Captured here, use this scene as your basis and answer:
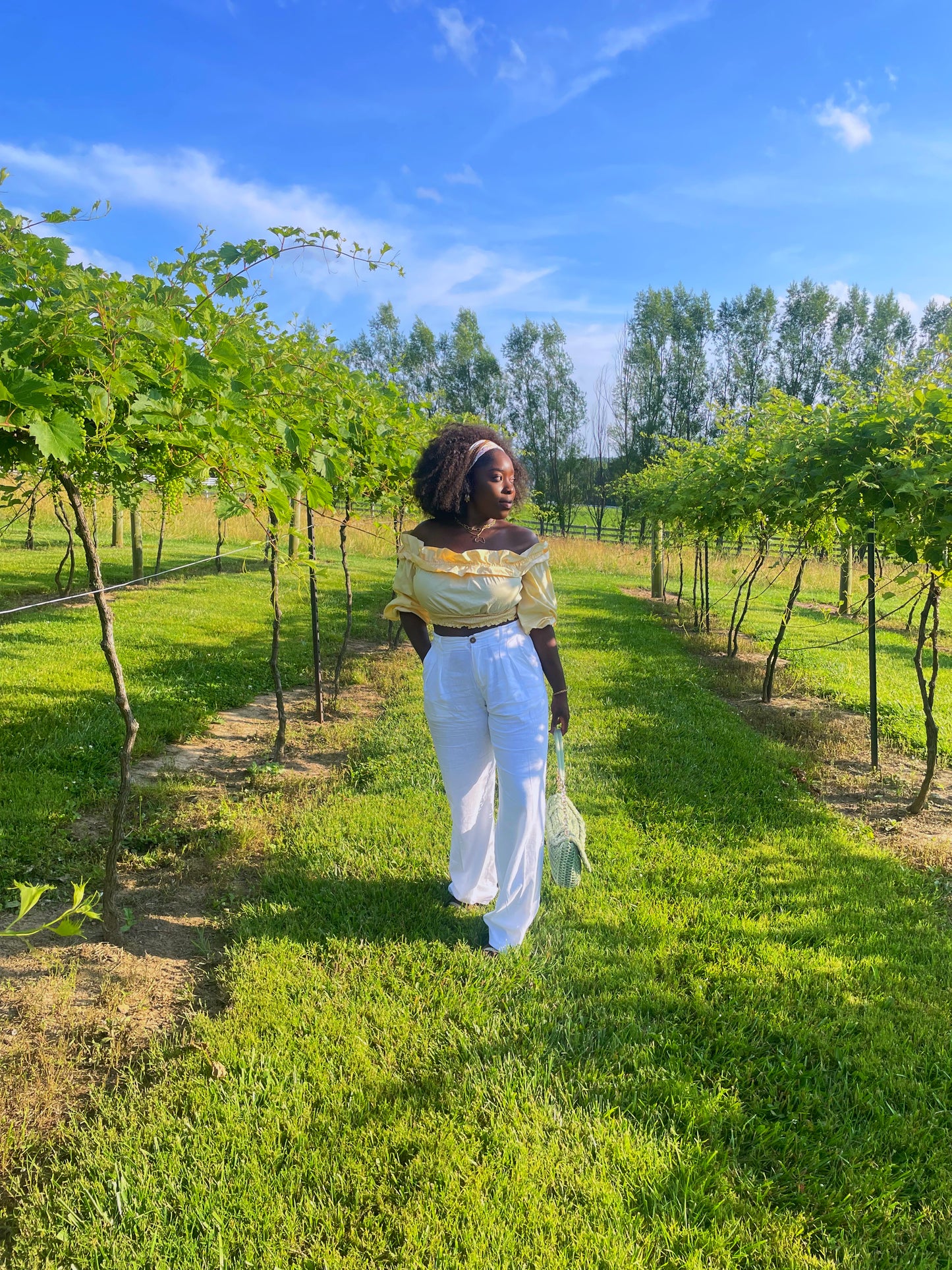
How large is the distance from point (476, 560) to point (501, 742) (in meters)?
0.68

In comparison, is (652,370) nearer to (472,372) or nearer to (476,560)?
(472,372)

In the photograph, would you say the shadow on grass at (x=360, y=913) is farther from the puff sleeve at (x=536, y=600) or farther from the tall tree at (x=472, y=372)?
the tall tree at (x=472, y=372)

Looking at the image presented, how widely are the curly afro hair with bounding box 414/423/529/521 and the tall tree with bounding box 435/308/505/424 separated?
35.2 m

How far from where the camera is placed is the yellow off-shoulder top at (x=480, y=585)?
8.33ft

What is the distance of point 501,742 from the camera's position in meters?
2.56

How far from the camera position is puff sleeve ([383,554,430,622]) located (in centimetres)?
272

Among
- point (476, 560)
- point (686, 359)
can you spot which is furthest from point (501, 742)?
point (686, 359)

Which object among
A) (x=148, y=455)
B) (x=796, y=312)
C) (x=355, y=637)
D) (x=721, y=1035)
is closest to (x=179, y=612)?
(x=355, y=637)

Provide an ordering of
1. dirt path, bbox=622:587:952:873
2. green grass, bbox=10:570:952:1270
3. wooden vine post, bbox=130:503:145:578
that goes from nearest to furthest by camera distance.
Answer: green grass, bbox=10:570:952:1270
dirt path, bbox=622:587:952:873
wooden vine post, bbox=130:503:145:578

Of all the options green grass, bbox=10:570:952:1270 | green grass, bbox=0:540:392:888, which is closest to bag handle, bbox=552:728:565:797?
green grass, bbox=10:570:952:1270

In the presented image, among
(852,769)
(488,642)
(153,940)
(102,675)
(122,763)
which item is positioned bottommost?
(153,940)

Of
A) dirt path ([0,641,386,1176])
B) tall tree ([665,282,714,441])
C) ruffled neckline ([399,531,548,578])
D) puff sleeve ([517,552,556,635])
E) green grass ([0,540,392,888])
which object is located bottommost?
dirt path ([0,641,386,1176])

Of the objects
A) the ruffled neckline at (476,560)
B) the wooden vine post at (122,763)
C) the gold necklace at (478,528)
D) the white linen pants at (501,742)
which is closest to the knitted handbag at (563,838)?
the white linen pants at (501,742)

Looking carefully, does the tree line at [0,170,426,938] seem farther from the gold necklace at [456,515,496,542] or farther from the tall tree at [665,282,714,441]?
the tall tree at [665,282,714,441]
